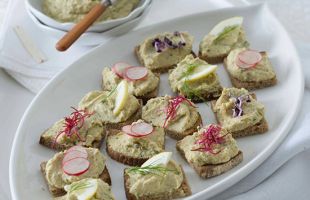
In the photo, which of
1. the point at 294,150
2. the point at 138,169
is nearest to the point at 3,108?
the point at 138,169

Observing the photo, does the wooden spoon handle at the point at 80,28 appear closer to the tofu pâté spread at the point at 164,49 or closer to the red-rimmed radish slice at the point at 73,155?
the tofu pâté spread at the point at 164,49

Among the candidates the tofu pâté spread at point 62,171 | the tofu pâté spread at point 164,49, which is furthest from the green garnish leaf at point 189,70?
the tofu pâté spread at point 62,171

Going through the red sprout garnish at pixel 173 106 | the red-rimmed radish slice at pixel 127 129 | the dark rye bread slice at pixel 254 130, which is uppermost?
the red-rimmed radish slice at pixel 127 129

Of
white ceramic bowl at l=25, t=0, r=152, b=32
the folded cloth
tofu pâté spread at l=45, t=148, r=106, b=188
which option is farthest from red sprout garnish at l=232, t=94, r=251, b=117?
the folded cloth

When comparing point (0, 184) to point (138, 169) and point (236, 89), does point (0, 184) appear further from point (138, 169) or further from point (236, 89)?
point (236, 89)

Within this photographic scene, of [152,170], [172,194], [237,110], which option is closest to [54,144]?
[152,170]

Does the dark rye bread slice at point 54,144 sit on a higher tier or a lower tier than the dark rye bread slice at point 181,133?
higher
